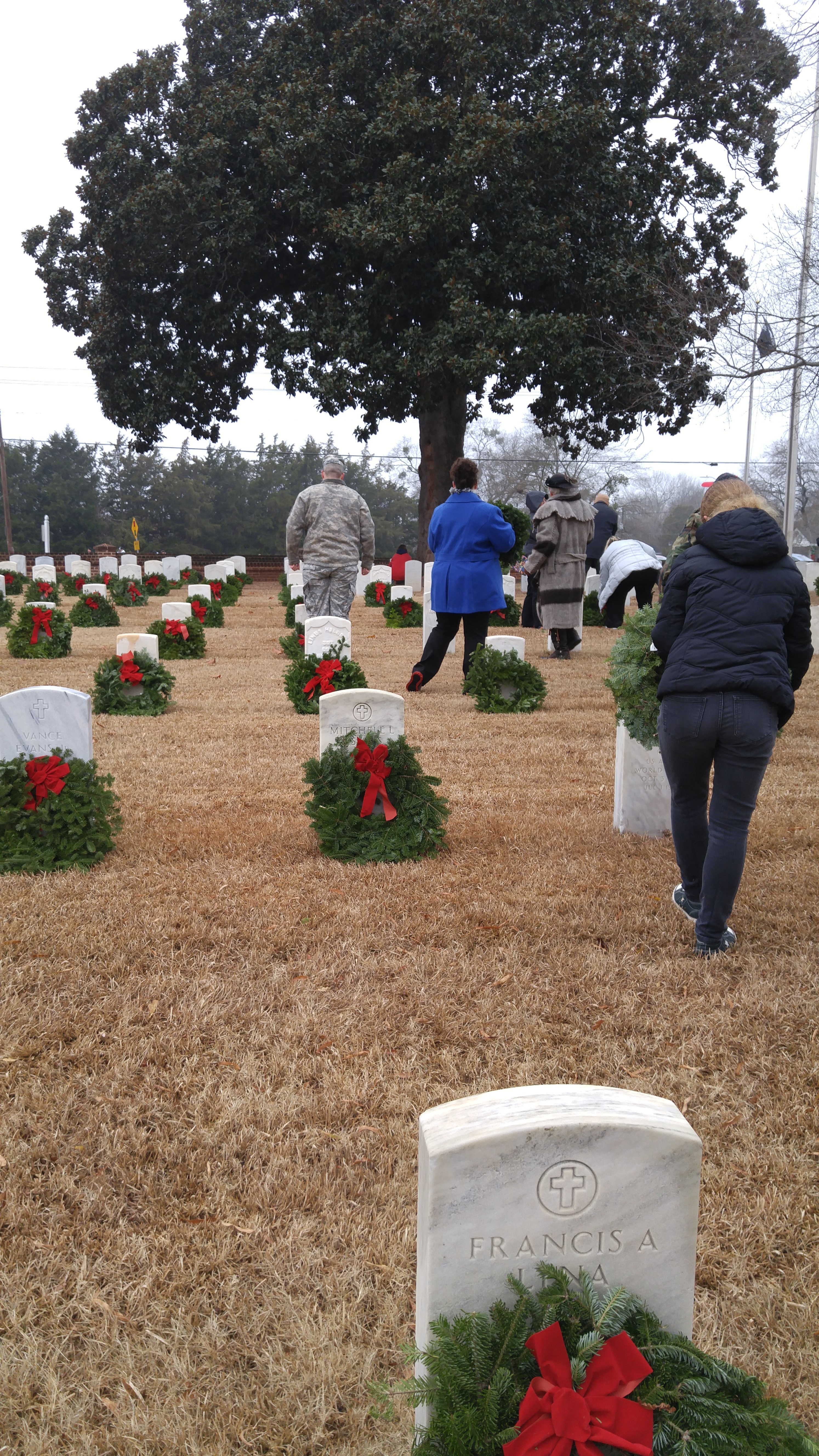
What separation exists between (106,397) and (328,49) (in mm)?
7603

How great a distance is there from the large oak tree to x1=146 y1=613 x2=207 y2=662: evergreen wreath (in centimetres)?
738

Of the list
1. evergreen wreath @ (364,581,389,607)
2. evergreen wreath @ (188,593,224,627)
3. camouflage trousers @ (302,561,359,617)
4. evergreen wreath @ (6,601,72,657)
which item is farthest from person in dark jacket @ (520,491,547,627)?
evergreen wreath @ (6,601,72,657)

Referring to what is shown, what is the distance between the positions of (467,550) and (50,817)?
5.02 meters

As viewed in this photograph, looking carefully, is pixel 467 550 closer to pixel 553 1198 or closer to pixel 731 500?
→ pixel 731 500

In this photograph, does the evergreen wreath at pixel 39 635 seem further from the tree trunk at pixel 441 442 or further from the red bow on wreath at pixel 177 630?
the tree trunk at pixel 441 442

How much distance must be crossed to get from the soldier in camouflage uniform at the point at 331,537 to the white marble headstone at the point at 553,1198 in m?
7.79

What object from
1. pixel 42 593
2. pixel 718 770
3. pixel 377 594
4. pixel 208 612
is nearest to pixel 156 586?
pixel 377 594

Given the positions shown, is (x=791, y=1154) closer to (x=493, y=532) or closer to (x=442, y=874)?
(x=442, y=874)

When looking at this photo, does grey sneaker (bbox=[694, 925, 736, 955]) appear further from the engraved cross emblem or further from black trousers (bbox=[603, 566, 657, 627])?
black trousers (bbox=[603, 566, 657, 627])

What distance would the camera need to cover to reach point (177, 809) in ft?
19.3

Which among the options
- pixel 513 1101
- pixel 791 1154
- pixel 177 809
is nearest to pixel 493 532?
pixel 177 809

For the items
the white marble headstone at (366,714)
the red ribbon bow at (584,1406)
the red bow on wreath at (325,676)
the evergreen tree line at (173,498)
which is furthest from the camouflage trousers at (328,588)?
the evergreen tree line at (173,498)

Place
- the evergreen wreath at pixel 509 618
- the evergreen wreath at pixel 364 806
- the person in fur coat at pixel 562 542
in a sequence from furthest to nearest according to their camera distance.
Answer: the evergreen wreath at pixel 509 618
the person in fur coat at pixel 562 542
the evergreen wreath at pixel 364 806

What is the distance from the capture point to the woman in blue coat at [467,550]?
8945 mm
